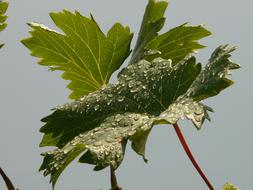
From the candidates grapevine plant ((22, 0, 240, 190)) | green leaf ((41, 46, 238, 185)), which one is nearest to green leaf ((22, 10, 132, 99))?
grapevine plant ((22, 0, 240, 190))

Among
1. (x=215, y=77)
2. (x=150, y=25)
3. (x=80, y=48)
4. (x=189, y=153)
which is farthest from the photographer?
(x=80, y=48)

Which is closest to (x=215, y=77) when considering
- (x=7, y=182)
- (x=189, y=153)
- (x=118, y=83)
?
(x=189, y=153)

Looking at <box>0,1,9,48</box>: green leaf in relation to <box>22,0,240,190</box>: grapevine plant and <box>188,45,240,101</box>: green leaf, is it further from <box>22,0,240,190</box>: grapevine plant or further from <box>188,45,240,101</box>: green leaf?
<box>188,45,240,101</box>: green leaf

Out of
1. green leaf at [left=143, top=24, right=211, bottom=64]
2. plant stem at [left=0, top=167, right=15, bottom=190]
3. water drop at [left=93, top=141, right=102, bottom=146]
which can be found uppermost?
green leaf at [left=143, top=24, right=211, bottom=64]

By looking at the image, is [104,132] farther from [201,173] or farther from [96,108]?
[201,173]

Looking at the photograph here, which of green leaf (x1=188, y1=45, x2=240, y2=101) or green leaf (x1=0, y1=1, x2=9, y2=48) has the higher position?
green leaf (x1=0, y1=1, x2=9, y2=48)

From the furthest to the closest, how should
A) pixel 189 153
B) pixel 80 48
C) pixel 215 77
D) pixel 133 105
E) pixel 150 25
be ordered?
pixel 80 48, pixel 150 25, pixel 133 105, pixel 215 77, pixel 189 153

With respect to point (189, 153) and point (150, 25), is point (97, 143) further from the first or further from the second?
point (150, 25)
